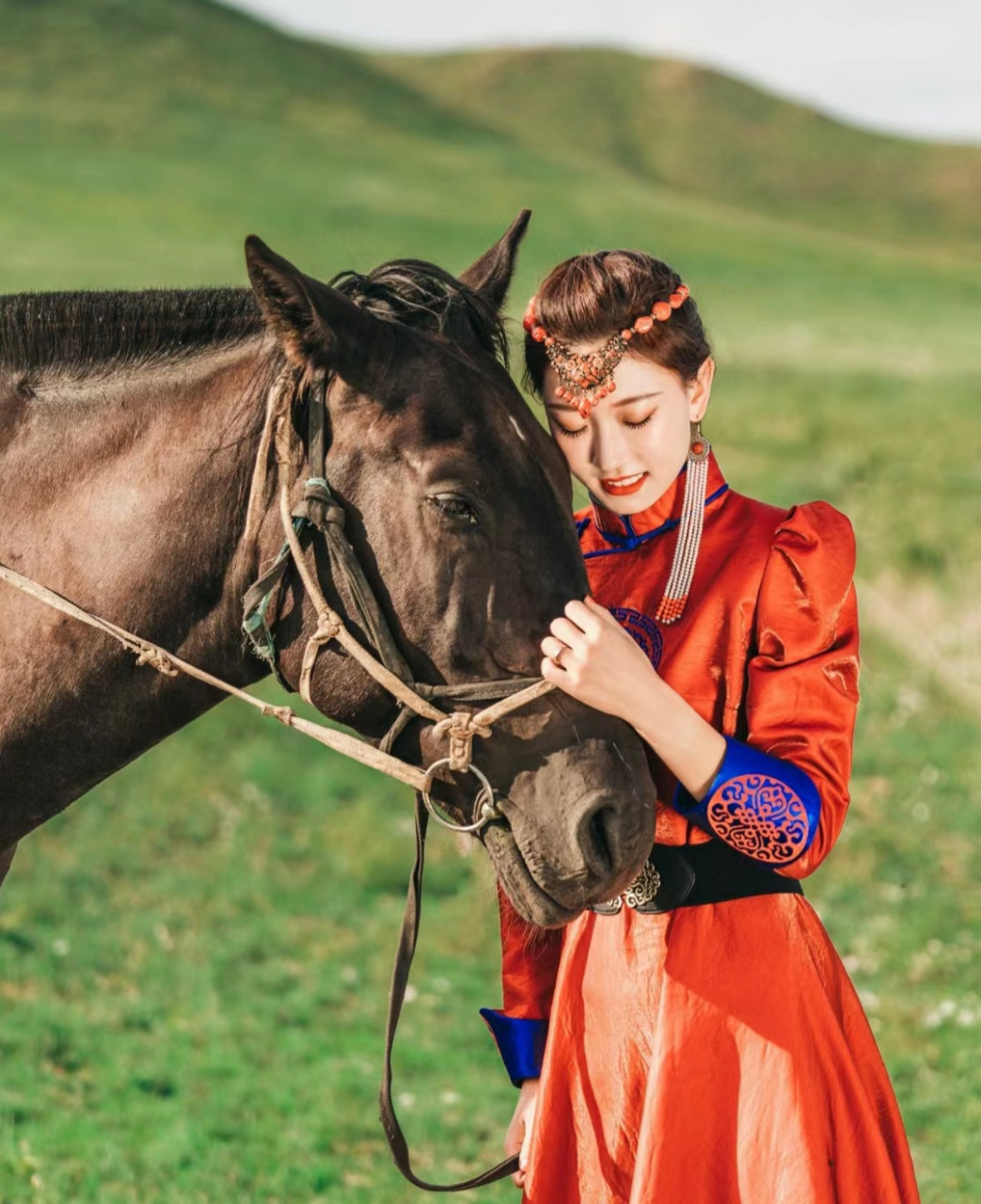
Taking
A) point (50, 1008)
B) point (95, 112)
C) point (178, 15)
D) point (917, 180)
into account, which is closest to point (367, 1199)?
point (50, 1008)

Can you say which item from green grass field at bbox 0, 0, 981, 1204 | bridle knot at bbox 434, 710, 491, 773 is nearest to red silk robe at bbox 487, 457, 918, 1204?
bridle knot at bbox 434, 710, 491, 773

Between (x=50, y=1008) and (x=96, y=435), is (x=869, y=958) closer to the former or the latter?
(x=50, y=1008)

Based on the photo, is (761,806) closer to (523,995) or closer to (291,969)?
(523,995)

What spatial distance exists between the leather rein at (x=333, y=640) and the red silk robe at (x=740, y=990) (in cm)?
32

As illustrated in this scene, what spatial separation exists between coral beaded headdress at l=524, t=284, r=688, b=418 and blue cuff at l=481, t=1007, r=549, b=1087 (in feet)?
3.82

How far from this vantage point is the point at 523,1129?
8.91 ft

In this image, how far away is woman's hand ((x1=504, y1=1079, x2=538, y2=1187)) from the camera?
8.43ft

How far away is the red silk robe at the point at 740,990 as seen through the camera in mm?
2254

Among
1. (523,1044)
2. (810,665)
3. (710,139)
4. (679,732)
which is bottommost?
(523,1044)

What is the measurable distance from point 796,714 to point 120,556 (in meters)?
1.24

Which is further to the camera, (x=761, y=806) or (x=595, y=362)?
(x=595, y=362)

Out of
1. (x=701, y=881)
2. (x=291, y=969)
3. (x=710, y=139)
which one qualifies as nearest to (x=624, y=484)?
(x=701, y=881)

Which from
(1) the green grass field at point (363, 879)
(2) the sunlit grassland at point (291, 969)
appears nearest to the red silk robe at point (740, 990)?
(1) the green grass field at point (363, 879)

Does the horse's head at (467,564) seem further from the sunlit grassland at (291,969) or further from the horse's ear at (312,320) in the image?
the sunlit grassland at (291,969)
